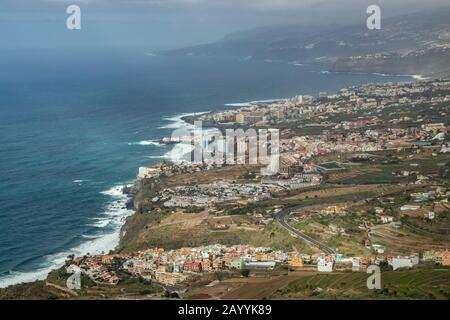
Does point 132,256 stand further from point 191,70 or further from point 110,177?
point 191,70

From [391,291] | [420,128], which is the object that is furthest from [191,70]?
[391,291]

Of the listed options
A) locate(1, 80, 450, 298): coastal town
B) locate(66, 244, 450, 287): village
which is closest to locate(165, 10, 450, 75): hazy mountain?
locate(1, 80, 450, 298): coastal town

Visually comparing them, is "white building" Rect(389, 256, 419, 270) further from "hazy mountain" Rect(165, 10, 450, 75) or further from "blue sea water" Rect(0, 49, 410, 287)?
"hazy mountain" Rect(165, 10, 450, 75)

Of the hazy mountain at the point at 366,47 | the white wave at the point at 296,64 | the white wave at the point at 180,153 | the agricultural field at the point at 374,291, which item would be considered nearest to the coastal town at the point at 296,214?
the agricultural field at the point at 374,291

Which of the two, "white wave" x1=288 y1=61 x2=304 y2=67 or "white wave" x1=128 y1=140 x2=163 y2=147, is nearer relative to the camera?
"white wave" x1=128 y1=140 x2=163 y2=147

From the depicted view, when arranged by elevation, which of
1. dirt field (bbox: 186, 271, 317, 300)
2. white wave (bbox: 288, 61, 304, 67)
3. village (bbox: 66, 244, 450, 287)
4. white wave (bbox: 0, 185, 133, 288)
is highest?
white wave (bbox: 288, 61, 304, 67)

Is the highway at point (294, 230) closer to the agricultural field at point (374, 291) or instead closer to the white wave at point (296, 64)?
the agricultural field at point (374, 291)
